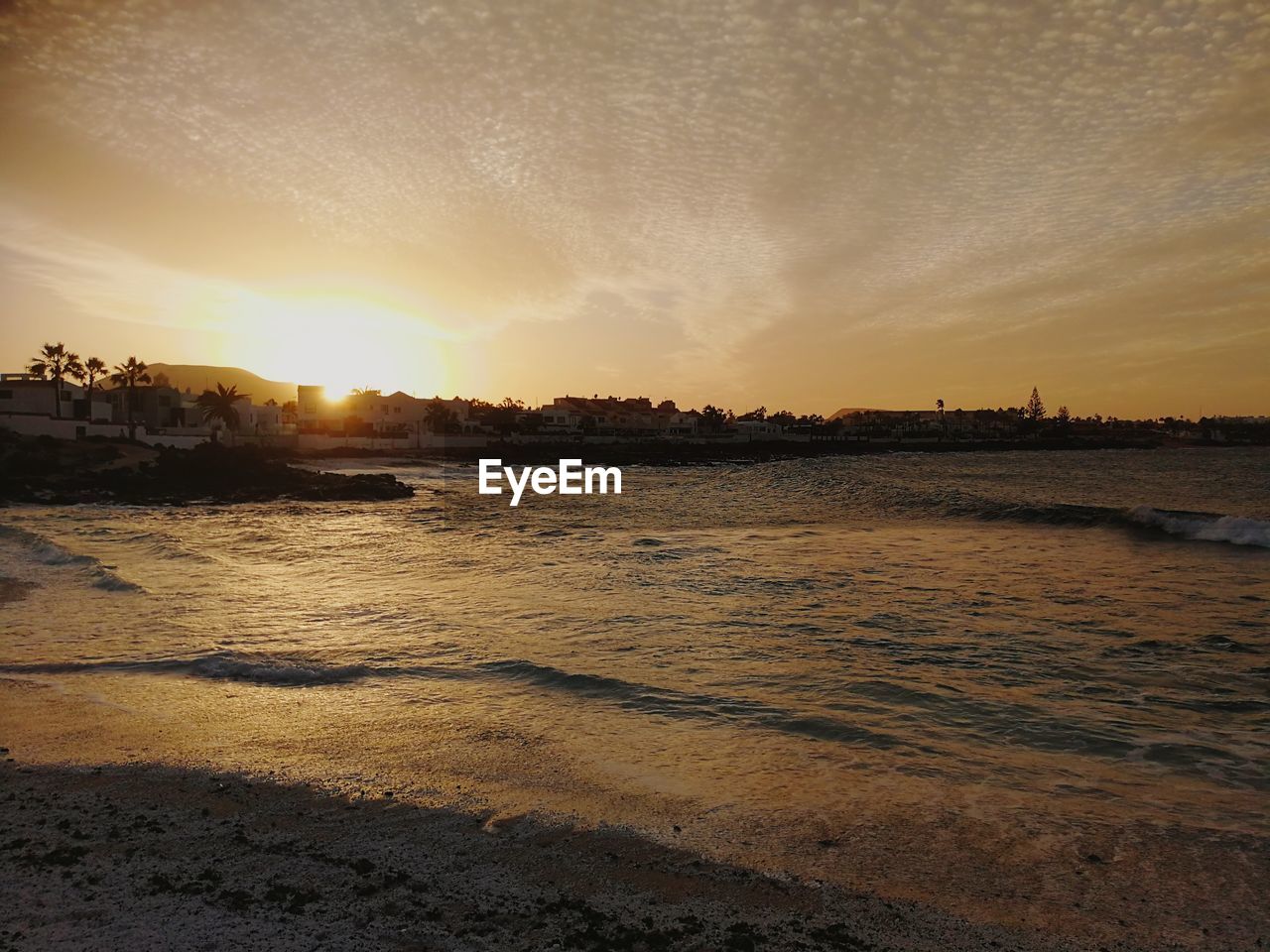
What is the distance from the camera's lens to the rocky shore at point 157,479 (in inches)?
1470

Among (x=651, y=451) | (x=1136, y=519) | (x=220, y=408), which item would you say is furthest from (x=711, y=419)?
(x=1136, y=519)

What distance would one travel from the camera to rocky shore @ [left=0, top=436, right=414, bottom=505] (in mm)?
37344

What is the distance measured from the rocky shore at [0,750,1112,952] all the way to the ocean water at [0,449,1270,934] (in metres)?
0.46

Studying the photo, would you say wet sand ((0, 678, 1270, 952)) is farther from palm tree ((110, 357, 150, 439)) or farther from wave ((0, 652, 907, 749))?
palm tree ((110, 357, 150, 439))

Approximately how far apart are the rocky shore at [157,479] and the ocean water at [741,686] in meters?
16.9

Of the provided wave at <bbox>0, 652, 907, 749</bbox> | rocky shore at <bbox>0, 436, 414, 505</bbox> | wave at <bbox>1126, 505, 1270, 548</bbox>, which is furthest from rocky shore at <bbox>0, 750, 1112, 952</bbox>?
rocky shore at <bbox>0, 436, 414, 505</bbox>

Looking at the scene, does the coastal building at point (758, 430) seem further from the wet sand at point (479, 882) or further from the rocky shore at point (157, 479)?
the wet sand at point (479, 882)

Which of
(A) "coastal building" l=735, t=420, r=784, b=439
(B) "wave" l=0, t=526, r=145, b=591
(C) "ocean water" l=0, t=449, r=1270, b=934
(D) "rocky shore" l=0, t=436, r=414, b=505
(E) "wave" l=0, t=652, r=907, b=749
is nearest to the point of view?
(C) "ocean water" l=0, t=449, r=1270, b=934

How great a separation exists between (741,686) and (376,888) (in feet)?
19.4

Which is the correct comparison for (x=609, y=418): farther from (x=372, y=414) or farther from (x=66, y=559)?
(x=66, y=559)

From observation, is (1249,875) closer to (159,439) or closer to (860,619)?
(860,619)

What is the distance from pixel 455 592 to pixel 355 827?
11087 millimetres

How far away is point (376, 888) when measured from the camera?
4750mm

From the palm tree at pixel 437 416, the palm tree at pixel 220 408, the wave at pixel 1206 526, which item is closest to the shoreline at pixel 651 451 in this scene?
the palm tree at pixel 220 408
